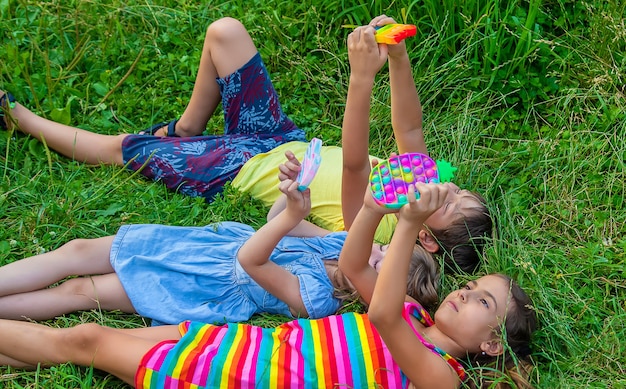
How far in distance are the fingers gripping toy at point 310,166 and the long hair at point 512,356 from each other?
25.4 inches

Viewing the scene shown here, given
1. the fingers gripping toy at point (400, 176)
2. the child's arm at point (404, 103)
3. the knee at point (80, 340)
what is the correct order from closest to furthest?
the fingers gripping toy at point (400, 176) → the knee at point (80, 340) → the child's arm at point (404, 103)

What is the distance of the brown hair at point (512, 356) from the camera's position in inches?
85.0

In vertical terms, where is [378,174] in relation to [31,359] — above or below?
above

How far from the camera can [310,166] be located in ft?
7.30

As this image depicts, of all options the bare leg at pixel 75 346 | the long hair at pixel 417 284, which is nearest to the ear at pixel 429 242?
the long hair at pixel 417 284

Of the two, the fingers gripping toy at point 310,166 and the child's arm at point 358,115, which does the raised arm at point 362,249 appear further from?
the child's arm at point 358,115

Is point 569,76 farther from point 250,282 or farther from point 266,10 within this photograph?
point 250,282

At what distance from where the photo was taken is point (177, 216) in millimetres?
2818

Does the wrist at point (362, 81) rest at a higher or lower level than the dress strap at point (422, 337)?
higher

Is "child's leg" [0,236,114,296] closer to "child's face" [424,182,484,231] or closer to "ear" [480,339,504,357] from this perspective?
"child's face" [424,182,484,231]

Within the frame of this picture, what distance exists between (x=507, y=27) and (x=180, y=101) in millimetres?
1398

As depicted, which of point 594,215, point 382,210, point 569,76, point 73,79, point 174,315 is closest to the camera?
point 382,210

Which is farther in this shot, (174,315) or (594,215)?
(594,215)

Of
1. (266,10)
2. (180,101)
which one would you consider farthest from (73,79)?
(266,10)
